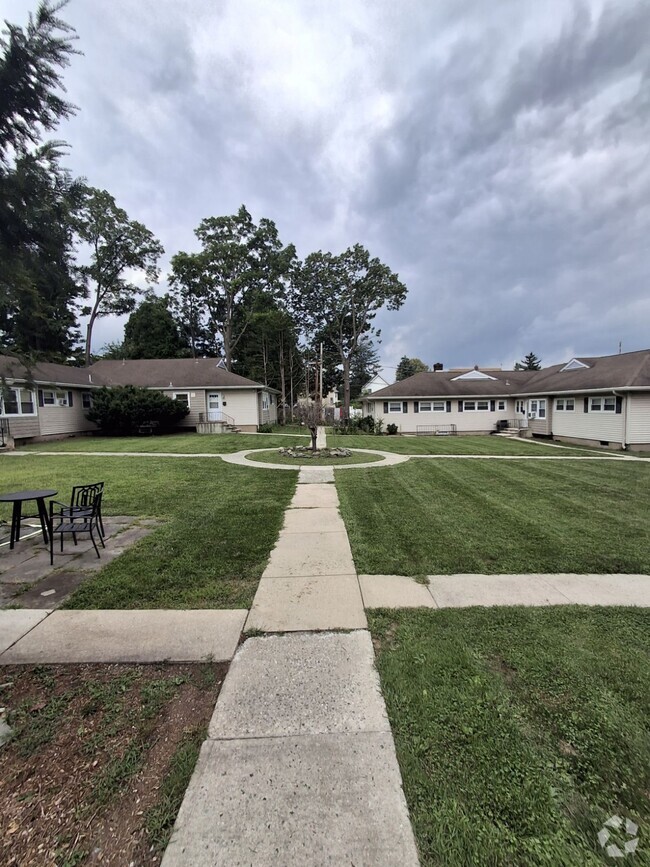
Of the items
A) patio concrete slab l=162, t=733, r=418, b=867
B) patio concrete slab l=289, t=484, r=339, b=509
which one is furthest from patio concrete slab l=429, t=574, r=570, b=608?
patio concrete slab l=289, t=484, r=339, b=509

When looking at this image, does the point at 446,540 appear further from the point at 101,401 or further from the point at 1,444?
the point at 101,401

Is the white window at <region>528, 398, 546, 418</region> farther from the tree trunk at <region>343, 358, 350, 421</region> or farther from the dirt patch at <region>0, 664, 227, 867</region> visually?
the dirt patch at <region>0, 664, 227, 867</region>

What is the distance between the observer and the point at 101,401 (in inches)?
850

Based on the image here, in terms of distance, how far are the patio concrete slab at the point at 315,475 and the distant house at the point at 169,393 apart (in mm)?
15117

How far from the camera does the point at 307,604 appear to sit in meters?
3.70

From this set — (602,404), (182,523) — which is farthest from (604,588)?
(602,404)

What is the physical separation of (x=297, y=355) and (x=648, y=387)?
31.0m

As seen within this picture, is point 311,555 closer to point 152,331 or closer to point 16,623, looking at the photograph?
point 16,623

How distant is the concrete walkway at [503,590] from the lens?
12.2 ft

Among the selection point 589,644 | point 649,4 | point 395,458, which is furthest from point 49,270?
point 649,4

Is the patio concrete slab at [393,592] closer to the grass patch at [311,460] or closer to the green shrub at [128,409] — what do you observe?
the grass patch at [311,460]

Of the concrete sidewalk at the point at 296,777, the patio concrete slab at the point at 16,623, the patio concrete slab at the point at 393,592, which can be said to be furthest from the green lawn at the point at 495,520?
the patio concrete slab at the point at 16,623

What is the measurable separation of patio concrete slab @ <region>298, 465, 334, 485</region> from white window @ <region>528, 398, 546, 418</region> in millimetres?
18194

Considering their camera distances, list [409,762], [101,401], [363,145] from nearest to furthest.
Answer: [409,762] → [363,145] → [101,401]
